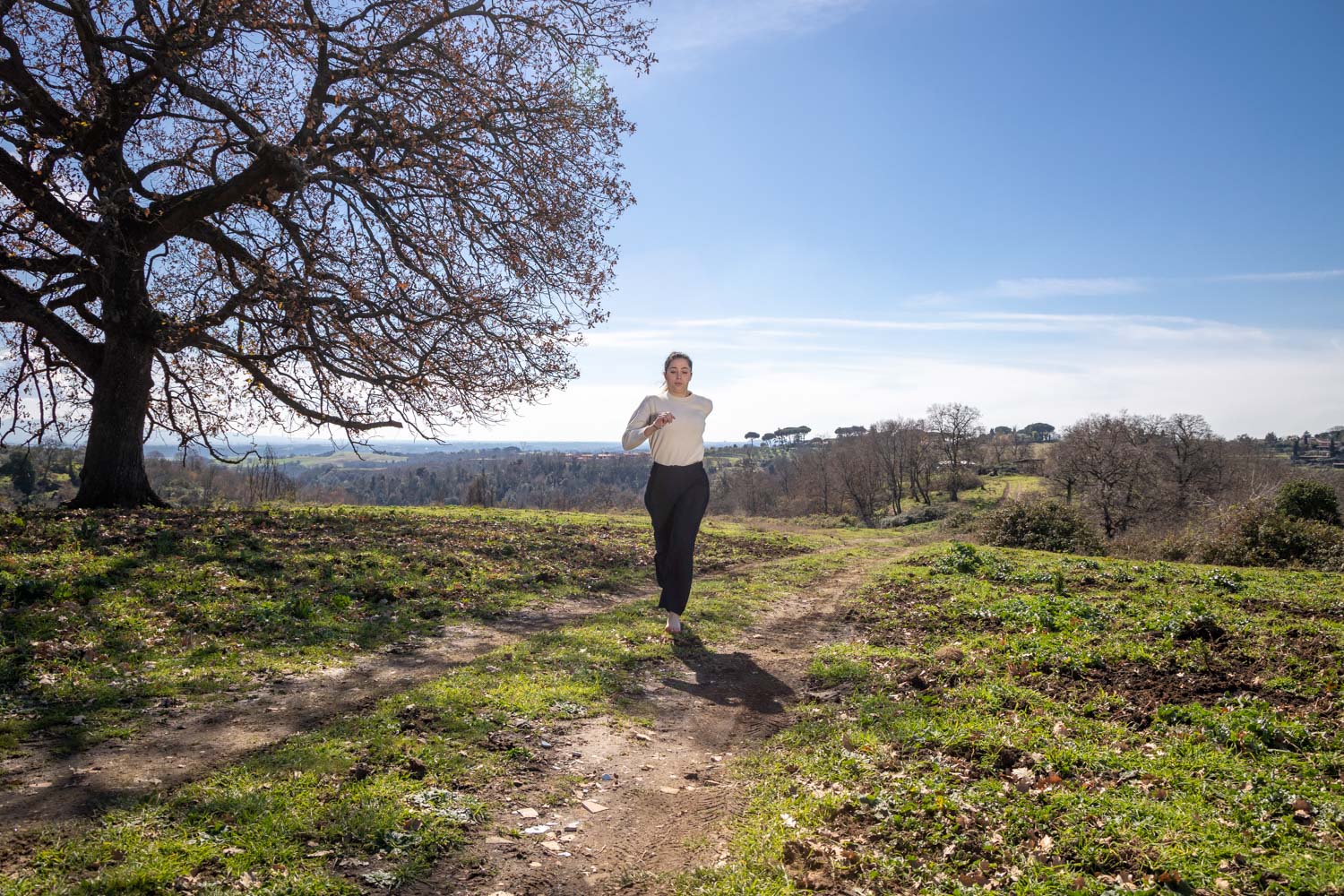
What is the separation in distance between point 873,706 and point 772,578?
361 inches

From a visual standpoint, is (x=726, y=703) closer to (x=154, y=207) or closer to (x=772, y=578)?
(x=772, y=578)

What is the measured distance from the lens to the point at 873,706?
236 inches

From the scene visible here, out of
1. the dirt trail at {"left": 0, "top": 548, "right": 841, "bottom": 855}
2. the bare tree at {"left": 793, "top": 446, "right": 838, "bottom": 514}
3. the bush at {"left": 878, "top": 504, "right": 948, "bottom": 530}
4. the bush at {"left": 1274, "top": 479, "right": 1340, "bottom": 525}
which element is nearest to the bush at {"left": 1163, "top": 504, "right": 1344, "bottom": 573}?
the bush at {"left": 1274, "top": 479, "right": 1340, "bottom": 525}

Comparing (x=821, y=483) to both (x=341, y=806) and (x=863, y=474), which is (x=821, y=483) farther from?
(x=341, y=806)

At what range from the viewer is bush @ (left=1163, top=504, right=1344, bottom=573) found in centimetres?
1745

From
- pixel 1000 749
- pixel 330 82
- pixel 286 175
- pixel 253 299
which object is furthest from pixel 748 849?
pixel 330 82

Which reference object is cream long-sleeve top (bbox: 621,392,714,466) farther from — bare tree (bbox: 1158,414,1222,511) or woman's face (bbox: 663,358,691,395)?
bare tree (bbox: 1158,414,1222,511)

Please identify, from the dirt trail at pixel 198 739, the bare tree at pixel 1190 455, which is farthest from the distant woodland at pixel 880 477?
the dirt trail at pixel 198 739

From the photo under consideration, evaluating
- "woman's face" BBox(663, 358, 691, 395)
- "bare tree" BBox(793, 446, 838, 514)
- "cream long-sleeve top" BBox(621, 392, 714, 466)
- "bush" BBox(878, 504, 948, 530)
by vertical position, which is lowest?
"bush" BBox(878, 504, 948, 530)

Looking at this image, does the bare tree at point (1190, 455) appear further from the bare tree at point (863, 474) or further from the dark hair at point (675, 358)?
the dark hair at point (675, 358)

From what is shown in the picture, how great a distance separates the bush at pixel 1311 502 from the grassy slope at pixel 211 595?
23.2m

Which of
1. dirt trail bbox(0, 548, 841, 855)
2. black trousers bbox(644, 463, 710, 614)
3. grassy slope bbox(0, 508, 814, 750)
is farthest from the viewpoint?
black trousers bbox(644, 463, 710, 614)

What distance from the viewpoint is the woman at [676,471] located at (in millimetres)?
8516

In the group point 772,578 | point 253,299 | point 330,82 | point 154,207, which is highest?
point 330,82
